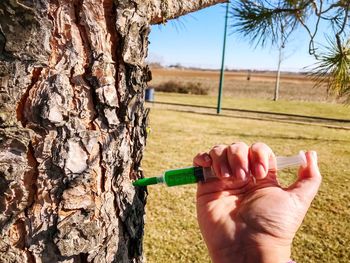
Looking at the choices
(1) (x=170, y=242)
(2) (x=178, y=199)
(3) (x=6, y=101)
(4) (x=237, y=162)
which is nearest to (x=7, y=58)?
(3) (x=6, y=101)

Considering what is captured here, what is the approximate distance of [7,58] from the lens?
0.58 meters

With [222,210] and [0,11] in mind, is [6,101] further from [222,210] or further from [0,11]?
[222,210]

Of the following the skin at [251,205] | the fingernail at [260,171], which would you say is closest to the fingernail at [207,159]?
the skin at [251,205]

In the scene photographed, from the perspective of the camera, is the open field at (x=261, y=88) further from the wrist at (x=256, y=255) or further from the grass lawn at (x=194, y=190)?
the wrist at (x=256, y=255)

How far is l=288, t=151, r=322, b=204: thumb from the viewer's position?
0.76 meters

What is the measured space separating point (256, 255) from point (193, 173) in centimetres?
20

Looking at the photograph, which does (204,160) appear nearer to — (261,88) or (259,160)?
(259,160)

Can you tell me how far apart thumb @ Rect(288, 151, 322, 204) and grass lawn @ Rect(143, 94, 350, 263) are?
1305 mm

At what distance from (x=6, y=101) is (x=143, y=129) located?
0.95 feet

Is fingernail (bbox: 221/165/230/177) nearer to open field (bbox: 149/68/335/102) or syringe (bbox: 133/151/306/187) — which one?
syringe (bbox: 133/151/306/187)

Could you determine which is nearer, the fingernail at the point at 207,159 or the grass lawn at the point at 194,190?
the fingernail at the point at 207,159

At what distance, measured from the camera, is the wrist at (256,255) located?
0.71 meters

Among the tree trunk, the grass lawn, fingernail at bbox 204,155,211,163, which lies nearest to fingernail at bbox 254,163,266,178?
fingernail at bbox 204,155,211,163

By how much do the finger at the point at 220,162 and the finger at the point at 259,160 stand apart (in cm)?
5
